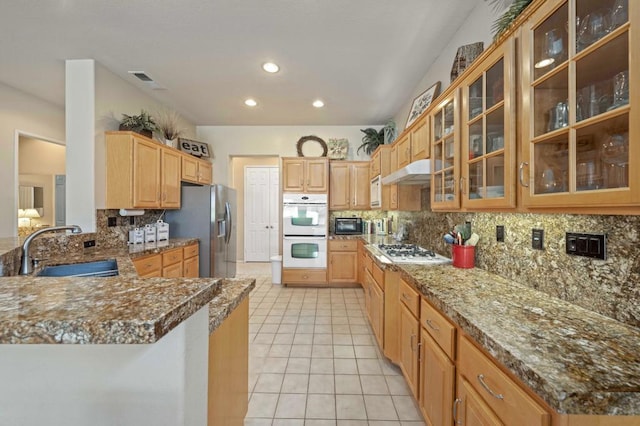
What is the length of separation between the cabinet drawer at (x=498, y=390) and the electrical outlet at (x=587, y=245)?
621 mm

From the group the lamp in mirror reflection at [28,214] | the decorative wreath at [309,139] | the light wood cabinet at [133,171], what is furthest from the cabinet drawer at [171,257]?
the lamp in mirror reflection at [28,214]

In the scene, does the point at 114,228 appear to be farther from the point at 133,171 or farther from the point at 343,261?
the point at 343,261

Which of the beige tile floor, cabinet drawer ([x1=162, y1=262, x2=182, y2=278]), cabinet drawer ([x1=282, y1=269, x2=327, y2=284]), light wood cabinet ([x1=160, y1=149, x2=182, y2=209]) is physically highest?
light wood cabinet ([x1=160, y1=149, x2=182, y2=209])

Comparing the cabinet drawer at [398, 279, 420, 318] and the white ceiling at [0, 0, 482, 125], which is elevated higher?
the white ceiling at [0, 0, 482, 125]

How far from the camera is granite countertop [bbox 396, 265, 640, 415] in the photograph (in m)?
0.65

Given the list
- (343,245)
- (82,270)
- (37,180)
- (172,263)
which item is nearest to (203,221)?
(172,263)

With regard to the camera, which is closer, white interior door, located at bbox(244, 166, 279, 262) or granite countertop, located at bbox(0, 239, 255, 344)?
granite countertop, located at bbox(0, 239, 255, 344)

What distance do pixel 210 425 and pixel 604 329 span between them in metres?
1.41

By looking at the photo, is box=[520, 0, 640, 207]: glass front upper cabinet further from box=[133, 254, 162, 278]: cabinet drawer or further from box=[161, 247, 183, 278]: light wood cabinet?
box=[161, 247, 183, 278]: light wood cabinet

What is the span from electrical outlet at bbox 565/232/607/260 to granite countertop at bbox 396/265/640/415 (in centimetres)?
23

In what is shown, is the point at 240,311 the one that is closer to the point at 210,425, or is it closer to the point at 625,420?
the point at 210,425

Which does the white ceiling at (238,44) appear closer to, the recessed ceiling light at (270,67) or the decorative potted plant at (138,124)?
the recessed ceiling light at (270,67)

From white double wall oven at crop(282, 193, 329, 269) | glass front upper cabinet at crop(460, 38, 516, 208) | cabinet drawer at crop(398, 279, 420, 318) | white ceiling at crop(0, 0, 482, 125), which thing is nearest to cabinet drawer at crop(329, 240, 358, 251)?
white double wall oven at crop(282, 193, 329, 269)

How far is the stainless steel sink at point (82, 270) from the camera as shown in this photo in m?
1.83
